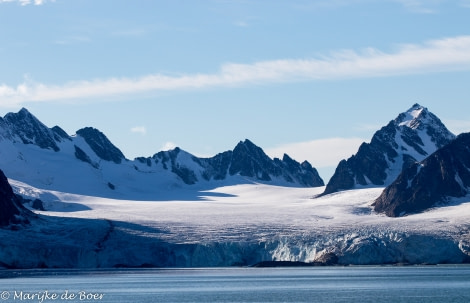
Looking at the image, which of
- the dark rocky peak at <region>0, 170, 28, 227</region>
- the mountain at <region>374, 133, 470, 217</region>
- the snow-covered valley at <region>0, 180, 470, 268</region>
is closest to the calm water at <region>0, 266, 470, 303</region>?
the snow-covered valley at <region>0, 180, 470, 268</region>

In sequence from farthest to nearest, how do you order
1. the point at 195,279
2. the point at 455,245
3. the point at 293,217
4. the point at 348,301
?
the point at 293,217 → the point at 455,245 → the point at 195,279 → the point at 348,301

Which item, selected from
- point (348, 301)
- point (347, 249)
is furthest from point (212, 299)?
point (347, 249)

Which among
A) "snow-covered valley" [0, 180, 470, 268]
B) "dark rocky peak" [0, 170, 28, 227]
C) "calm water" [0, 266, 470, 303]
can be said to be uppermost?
"dark rocky peak" [0, 170, 28, 227]

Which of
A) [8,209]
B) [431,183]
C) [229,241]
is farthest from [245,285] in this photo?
[431,183]

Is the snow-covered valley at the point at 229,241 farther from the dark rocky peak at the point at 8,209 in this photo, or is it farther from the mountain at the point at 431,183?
the mountain at the point at 431,183

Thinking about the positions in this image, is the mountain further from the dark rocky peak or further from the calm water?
the dark rocky peak

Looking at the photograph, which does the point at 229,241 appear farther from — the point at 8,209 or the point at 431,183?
the point at 431,183

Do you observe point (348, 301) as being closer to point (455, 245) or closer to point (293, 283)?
point (293, 283)
